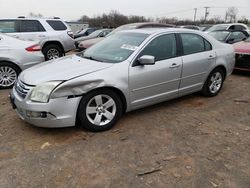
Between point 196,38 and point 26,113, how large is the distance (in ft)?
11.2

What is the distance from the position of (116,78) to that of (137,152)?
1.14m

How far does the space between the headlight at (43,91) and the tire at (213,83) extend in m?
3.22

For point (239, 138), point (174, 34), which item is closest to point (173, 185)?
point (239, 138)

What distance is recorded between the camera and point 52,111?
11.1ft

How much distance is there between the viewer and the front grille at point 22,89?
11.6 feet

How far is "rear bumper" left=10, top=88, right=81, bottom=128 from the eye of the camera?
338 cm

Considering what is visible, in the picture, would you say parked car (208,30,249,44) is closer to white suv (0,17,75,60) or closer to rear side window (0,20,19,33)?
white suv (0,17,75,60)

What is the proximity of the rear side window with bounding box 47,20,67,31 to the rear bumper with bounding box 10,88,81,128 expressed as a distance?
20.6 feet

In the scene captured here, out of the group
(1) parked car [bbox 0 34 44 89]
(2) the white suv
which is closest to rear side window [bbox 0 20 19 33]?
A: (2) the white suv

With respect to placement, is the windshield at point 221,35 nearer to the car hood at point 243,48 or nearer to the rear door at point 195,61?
the car hood at point 243,48

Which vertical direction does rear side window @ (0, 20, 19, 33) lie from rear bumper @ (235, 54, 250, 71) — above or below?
above

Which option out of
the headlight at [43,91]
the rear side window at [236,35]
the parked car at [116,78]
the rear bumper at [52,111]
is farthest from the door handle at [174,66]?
the rear side window at [236,35]

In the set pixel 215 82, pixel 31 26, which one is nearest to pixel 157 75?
pixel 215 82

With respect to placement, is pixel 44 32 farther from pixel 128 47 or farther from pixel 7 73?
pixel 128 47
